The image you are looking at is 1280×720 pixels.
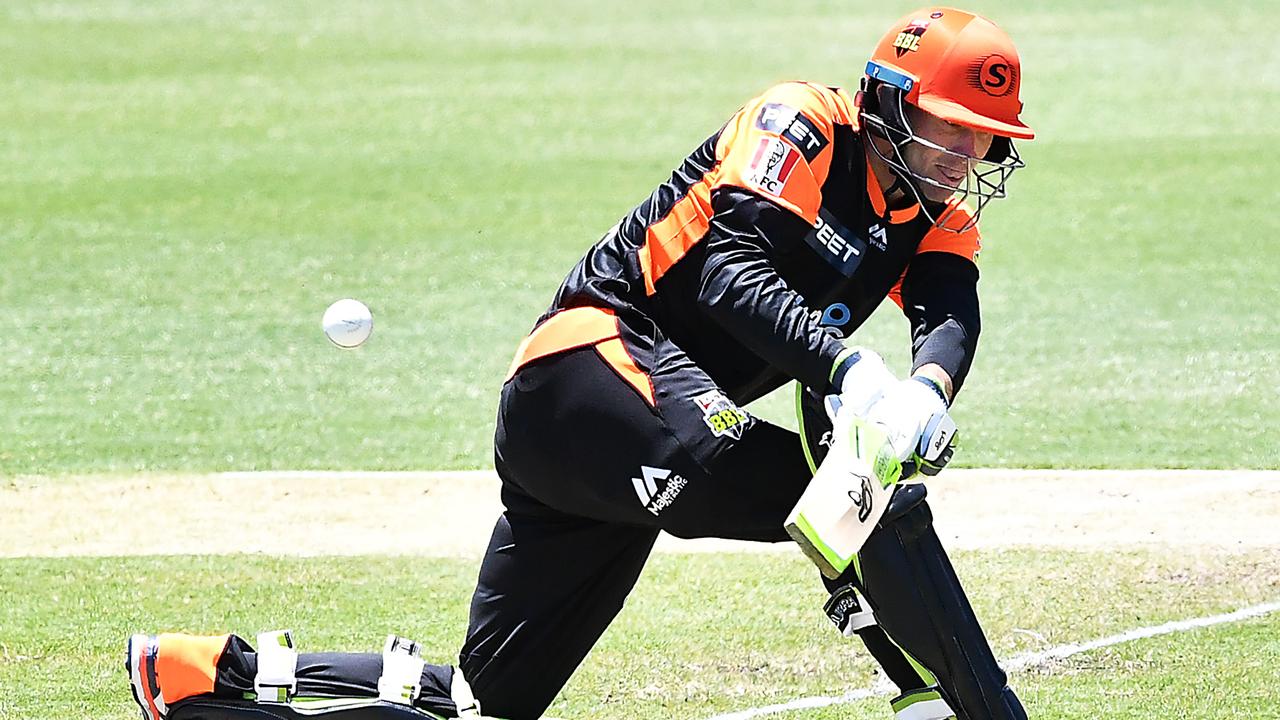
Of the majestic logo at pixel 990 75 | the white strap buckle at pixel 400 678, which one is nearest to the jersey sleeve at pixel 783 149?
the majestic logo at pixel 990 75

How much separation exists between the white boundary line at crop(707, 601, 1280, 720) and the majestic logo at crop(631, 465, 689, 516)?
1.27m

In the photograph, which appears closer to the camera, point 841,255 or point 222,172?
point 841,255

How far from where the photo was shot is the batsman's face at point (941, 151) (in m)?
4.03

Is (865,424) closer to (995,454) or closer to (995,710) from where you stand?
A: (995,710)

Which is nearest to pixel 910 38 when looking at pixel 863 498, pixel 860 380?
pixel 860 380

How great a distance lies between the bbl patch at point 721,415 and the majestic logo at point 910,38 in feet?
2.90

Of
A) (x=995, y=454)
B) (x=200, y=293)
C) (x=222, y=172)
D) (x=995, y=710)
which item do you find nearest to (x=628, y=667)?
(x=995, y=710)

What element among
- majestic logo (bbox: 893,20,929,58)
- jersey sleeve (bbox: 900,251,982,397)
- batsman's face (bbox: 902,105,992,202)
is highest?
majestic logo (bbox: 893,20,929,58)

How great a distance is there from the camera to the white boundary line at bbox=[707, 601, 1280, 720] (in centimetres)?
503

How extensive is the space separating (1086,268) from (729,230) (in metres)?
8.75

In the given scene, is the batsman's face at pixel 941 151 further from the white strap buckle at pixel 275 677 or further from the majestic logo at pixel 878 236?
the white strap buckle at pixel 275 677

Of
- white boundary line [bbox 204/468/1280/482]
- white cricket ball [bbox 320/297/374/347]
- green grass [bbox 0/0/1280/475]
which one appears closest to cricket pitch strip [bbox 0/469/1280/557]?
white boundary line [bbox 204/468/1280/482]

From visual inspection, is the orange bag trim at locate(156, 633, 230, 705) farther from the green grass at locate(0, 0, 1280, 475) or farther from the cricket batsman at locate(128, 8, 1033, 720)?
the green grass at locate(0, 0, 1280, 475)

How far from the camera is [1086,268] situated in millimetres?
12188
